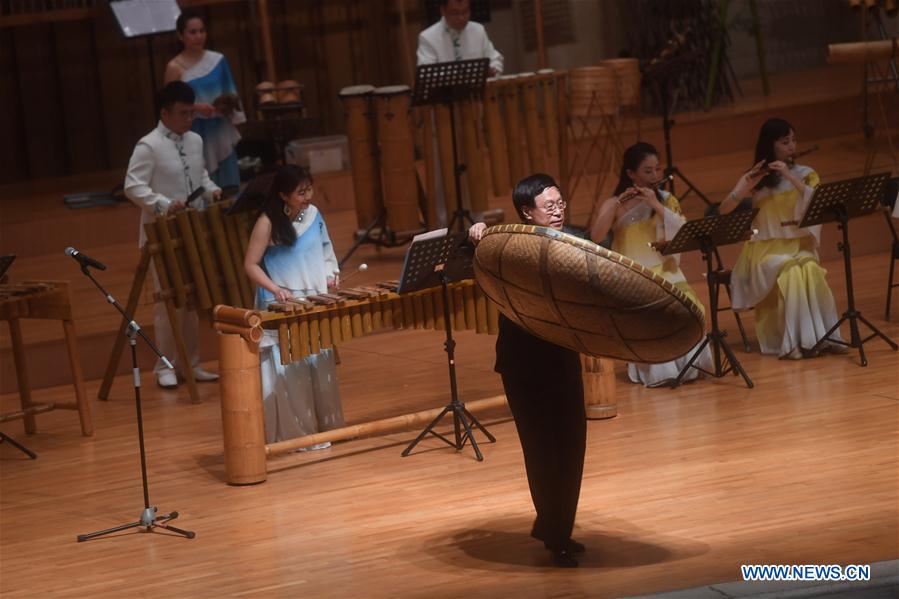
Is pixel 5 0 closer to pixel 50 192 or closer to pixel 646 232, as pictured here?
pixel 50 192

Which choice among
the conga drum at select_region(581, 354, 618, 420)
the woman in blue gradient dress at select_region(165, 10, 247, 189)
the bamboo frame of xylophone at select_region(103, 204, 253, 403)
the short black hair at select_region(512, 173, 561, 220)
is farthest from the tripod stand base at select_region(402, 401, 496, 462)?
the woman in blue gradient dress at select_region(165, 10, 247, 189)

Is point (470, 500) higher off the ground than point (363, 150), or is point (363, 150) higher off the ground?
point (363, 150)

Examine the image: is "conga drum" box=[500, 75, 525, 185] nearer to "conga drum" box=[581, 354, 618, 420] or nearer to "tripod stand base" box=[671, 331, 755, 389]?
"tripod stand base" box=[671, 331, 755, 389]

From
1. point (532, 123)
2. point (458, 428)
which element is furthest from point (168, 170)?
point (532, 123)

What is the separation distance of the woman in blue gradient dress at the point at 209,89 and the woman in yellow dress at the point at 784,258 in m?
3.23

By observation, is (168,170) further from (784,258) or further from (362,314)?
(784,258)

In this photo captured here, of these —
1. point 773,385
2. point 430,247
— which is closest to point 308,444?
point 430,247

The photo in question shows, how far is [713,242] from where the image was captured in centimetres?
693

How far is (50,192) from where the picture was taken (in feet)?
37.6

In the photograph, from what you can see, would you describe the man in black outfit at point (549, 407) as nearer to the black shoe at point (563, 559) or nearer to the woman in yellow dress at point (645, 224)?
the black shoe at point (563, 559)

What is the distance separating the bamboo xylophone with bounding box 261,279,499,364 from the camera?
6.14m

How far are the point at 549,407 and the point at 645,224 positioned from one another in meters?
2.46

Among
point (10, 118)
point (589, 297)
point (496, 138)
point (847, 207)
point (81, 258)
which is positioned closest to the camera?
point (589, 297)

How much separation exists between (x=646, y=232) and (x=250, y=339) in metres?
2.21
